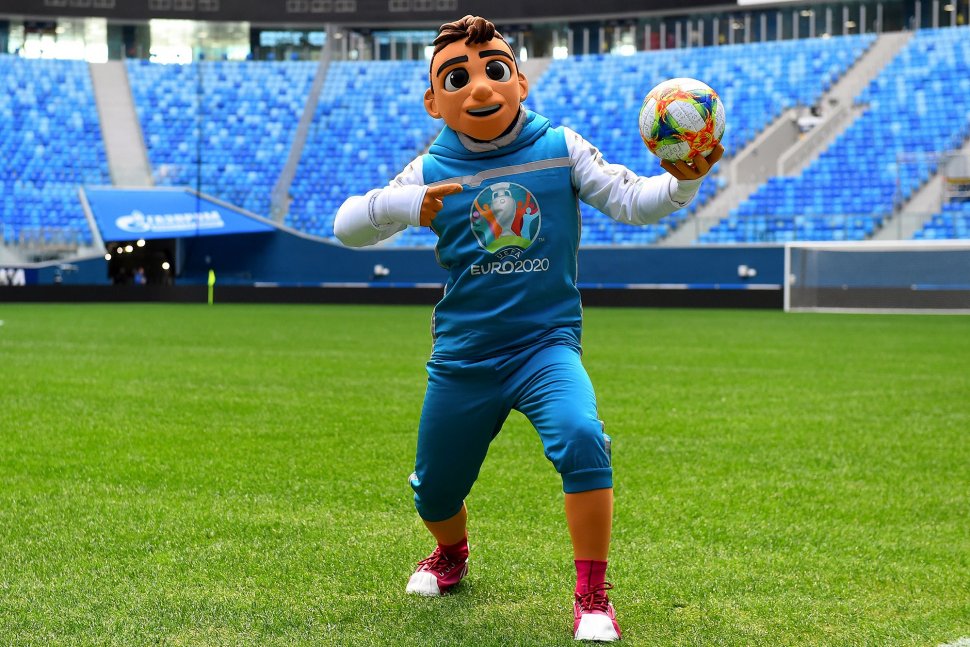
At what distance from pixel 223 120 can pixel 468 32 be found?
40.2 metres

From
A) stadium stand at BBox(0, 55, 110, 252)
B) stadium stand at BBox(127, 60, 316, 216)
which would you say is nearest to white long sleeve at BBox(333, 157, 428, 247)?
stadium stand at BBox(0, 55, 110, 252)

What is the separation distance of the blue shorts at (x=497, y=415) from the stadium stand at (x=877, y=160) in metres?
29.4

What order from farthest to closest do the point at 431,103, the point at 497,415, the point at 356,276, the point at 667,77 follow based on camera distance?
the point at 667,77 → the point at 356,276 → the point at 431,103 → the point at 497,415

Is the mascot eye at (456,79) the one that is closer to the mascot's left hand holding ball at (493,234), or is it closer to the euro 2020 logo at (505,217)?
the mascot's left hand holding ball at (493,234)

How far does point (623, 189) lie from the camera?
12.4 ft

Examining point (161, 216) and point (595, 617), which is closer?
point (595, 617)

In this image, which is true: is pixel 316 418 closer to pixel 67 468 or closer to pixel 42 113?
pixel 67 468

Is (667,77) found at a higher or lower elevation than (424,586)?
higher

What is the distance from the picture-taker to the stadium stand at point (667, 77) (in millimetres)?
36344

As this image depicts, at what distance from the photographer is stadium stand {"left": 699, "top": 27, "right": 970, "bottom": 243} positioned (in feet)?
106

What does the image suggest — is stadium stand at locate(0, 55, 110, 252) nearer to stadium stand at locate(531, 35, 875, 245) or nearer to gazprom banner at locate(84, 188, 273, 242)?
gazprom banner at locate(84, 188, 273, 242)

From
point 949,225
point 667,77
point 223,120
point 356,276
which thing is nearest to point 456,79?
point 949,225

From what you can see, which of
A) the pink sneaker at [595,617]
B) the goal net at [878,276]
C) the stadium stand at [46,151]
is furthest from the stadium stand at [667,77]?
the pink sneaker at [595,617]

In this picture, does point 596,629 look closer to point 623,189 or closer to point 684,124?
point 623,189
